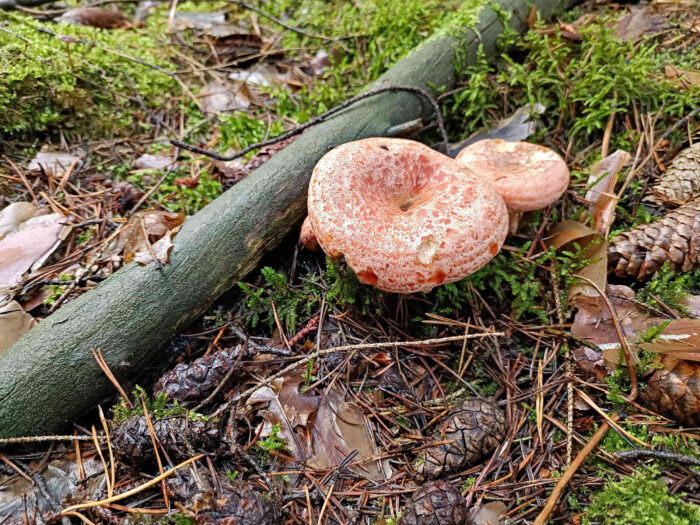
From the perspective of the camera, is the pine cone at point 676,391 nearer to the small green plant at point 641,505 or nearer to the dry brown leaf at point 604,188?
the small green plant at point 641,505

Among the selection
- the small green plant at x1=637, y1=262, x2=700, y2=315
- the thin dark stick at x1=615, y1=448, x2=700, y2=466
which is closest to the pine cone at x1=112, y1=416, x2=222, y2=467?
the thin dark stick at x1=615, y1=448, x2=700, y2=466

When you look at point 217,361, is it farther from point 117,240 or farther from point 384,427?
point 117,240

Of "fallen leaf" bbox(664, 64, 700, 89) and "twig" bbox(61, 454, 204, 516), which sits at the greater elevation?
"fallen leaf" bbox(664, 64, 700, 89)

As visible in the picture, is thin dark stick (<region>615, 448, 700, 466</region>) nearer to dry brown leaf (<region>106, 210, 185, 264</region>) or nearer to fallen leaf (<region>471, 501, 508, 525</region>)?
fallen leaf (<region>471, 501, 508, 525</region>)

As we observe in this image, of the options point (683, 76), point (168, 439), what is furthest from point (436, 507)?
point (683, 76)

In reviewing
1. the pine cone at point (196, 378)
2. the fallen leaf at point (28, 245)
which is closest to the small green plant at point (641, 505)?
the pine cone at point (196, 378)

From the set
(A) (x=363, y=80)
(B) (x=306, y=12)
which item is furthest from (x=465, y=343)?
(B) (x=306, y=12)
